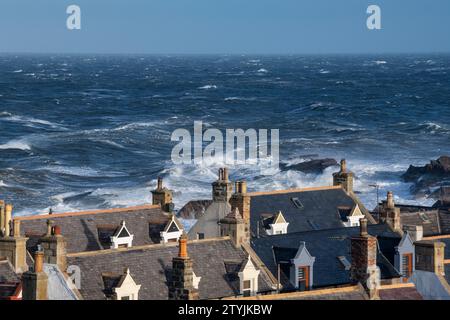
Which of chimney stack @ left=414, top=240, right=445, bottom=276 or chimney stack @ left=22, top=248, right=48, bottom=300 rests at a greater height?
chimney stack @ left=22, top=248, right=48, bottom=300

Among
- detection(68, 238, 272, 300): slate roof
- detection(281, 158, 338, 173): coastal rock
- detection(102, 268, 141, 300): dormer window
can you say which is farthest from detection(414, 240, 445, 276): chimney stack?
detection(281, 158, 338, 173): coastal rock

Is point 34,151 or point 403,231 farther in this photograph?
point 34,151

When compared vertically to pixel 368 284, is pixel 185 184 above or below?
below

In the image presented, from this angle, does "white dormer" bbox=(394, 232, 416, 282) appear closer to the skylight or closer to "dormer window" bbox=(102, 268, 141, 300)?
the skylight
